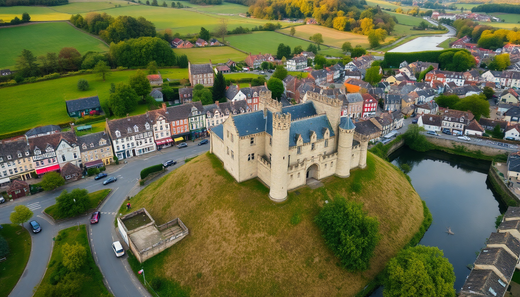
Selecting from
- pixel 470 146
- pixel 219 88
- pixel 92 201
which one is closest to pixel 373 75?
pixel 470 146

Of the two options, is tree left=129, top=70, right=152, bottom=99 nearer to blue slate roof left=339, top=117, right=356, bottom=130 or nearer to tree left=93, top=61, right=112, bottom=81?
tree left=93, top=61, right=112, bottom=81

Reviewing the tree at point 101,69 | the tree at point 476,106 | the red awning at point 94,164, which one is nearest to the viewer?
the red awning at point 94,164

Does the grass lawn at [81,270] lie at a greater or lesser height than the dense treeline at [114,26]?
lesser

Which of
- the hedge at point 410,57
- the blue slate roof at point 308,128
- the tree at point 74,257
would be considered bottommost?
the tree at point 74,257

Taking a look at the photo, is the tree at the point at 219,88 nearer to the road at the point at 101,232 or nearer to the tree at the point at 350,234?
the road at the point at 101,232

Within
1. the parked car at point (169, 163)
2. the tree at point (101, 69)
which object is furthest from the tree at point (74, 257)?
the tree at point (101, 69)

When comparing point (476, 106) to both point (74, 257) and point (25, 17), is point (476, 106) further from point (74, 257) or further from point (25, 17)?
point (25, 17)

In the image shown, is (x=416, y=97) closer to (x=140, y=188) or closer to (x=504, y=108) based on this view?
(x=504, y=108)
